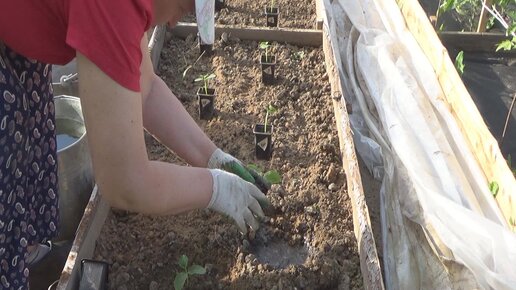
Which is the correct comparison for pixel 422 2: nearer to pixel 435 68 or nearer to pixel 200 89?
pixel 435 68

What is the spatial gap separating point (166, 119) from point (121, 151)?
0.76 metres

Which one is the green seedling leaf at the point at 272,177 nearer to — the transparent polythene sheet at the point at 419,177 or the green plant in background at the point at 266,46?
the transparent polythene sheet at the point at 419,177

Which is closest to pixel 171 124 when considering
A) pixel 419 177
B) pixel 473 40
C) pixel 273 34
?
pixel 419 177

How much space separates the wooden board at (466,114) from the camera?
8.71 ft

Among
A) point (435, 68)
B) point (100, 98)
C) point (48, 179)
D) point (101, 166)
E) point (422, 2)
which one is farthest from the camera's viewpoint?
point (422, 2)

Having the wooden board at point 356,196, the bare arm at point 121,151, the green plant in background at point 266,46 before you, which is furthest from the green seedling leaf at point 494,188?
the bare arm at point 121,151

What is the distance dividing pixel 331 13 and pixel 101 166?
127 inches

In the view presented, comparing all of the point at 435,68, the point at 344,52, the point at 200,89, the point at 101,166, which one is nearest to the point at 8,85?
the point at 101,166

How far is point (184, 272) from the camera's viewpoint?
7.00ft

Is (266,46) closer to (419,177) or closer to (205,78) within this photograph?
(205,78)

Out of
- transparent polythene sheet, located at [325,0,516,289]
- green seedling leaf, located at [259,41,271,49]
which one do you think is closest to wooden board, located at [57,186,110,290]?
transparent polythene sheet, located at [325,0,516,289]

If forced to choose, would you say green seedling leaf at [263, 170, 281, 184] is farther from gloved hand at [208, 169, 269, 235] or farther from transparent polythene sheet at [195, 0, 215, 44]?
transparent polythene sheet at [195, 0, 215, 44]

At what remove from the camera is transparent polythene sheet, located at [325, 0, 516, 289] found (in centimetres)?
239

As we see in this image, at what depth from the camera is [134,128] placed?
1318 mm
